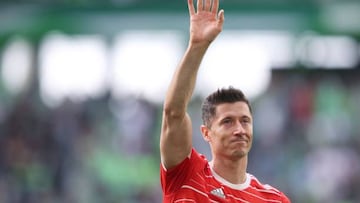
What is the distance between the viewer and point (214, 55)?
20.8 meters

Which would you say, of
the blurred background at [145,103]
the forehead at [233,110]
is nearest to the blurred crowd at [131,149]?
the blurred background at [145,103]

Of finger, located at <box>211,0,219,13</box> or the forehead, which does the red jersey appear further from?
finger, located at <box>211,0,219,13</box>

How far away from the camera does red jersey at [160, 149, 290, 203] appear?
227 inches

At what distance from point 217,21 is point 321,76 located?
13.6m

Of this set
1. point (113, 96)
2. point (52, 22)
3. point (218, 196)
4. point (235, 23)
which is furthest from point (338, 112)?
point (218, 196)

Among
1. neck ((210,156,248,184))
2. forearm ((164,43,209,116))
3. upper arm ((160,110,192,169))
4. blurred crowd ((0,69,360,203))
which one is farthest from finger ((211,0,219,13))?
blurred crowd ((0,69,360,203))

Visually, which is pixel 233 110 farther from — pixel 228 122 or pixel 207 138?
pixel 207 138

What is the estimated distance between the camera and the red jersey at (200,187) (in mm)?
5773

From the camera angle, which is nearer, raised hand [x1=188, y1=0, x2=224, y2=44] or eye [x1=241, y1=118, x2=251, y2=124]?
raised hand [x1=188, y1=0, x2=224, y2=44]

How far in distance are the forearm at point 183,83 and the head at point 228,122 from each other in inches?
23.4

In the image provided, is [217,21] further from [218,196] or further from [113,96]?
[113,96]

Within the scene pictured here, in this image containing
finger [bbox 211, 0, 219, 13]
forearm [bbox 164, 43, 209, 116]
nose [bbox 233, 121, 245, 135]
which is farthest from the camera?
nose [bbox 233, 121, 245, 135]

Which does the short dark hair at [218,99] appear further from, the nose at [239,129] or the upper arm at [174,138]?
the upper arm at [174,138]

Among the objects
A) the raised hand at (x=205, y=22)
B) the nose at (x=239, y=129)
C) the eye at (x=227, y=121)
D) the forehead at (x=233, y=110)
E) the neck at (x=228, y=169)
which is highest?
the raised hand at (x=205, y=22)
